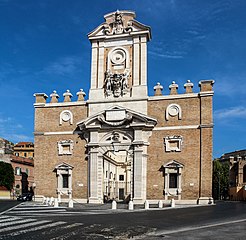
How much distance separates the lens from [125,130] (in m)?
30.9

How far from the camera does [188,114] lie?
30188mm

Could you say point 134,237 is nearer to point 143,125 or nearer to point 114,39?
point 143,125

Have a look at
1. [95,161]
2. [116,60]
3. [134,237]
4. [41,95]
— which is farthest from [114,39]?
[134,237]

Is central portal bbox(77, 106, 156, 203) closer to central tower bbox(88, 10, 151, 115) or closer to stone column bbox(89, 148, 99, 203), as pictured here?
stone column bbox(89, 148, 99, 203)

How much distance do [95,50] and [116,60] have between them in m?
2.41

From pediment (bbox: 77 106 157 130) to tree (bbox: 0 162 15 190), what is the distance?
22.2 metres

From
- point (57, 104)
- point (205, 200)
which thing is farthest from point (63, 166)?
point (205, 200)

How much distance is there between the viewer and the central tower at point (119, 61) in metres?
31.8

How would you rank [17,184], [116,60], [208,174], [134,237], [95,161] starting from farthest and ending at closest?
[17,184], [116,60], [95,161], [208,174], [134,237]

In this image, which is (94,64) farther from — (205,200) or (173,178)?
(205,200)

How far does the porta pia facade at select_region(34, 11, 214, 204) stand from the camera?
29.6m

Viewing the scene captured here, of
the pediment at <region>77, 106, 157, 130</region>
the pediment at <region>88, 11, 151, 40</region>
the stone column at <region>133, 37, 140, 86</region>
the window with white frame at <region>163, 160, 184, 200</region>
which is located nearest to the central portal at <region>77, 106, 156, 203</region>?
the pediment at <region>77, 106, 157, 130</region>

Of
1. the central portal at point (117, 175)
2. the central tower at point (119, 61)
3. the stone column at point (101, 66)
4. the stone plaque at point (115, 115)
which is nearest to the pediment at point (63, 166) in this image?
the central tower at point (119, 61)

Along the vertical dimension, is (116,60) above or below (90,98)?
above
